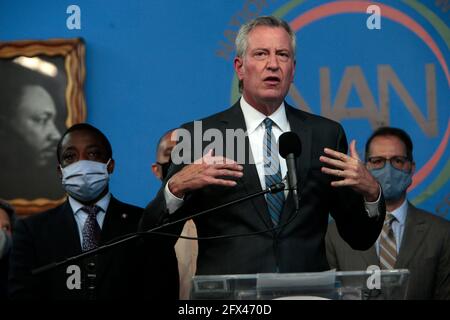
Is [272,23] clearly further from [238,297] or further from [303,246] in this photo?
[238,297]

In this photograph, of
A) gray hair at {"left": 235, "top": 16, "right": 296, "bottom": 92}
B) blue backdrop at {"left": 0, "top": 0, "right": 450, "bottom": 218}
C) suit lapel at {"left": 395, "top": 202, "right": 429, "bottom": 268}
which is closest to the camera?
gray hair at {"left": 235, "top": 16, "right": 296, "bottom": 92}

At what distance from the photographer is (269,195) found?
3512 mm

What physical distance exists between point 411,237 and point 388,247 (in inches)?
4.7

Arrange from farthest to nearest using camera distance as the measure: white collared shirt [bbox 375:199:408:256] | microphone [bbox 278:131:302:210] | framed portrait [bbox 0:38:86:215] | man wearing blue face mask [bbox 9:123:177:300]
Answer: framed portrait [bbox 0:38:86:215] → white collared shirt [bbox 375:199:408:256] → man wearing blue face mask [bbox 9:123:177:300] → microphone [bbox 278:131:302:210]

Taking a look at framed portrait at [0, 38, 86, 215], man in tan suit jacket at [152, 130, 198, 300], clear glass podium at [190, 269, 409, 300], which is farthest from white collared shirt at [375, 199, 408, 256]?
framed portrait at [0, 38, 86, 215]

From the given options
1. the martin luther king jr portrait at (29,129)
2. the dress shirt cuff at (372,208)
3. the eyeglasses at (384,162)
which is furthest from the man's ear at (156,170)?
the dress shirt cuff at (372,208)

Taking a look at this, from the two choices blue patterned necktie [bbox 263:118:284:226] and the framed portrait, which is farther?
the framed portrait

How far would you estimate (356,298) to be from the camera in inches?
115

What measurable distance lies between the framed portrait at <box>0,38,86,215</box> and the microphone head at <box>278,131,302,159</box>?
2.32m

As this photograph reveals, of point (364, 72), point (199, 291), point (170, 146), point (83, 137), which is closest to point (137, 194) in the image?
point (170, 146)

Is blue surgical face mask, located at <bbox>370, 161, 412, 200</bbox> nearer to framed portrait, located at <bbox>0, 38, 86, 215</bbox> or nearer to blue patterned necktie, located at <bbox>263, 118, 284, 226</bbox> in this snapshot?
blue patterned necktie, located at <bbox>263, 118, 284, 226</bbox>

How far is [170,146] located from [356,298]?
6.93ft

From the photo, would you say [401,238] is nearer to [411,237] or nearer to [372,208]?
[411,237]

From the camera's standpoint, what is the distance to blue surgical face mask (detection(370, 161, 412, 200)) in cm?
465
